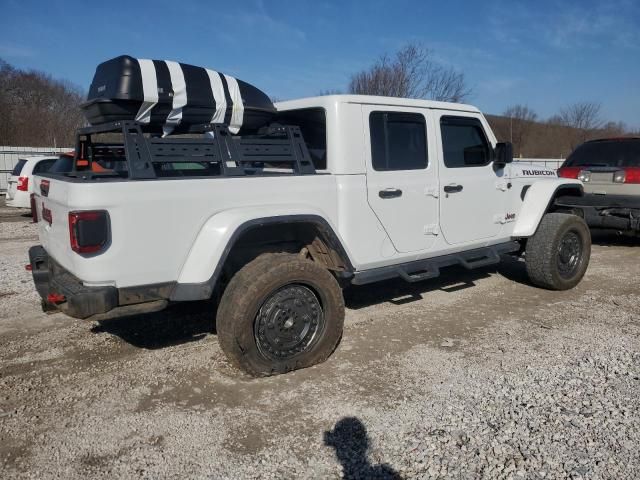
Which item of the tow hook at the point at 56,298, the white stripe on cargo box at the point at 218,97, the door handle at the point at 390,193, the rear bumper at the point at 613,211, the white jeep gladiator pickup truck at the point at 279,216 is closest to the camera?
the white jeep gladiator pickup truck at the point at 279,216

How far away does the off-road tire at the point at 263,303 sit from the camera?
352 centimetres

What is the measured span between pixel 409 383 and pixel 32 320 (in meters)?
3.72

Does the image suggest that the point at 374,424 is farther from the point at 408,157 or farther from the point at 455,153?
the point at 455,153

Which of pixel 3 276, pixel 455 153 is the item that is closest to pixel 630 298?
pixel 455 153

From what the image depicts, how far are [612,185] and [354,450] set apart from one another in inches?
284

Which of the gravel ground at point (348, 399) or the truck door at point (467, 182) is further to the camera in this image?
the truck door at point (467, 182)

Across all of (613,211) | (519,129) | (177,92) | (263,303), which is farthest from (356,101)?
(519,129)

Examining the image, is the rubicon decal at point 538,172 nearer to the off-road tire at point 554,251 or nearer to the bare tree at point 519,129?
the off-road tire at point 554,251

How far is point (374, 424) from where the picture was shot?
3143 mm

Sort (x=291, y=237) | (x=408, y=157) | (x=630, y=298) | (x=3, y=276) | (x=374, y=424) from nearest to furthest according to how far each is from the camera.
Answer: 1. (x=374, y=424)
2. (x=291, y=237)
3. (x=408, y=157)
4. (x=630, y=298)
5. (x=3, y=276)

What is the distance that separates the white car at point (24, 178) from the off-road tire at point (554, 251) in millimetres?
11215

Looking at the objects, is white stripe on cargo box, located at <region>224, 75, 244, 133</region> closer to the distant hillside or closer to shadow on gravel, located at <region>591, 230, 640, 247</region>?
shadow on gravel, located at <region>591, 230, 640, 247</region>

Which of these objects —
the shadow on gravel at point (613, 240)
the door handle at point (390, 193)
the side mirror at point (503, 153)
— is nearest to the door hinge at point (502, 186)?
the side mirror at point (503, 153)

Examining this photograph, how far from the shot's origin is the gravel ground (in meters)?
2.79
